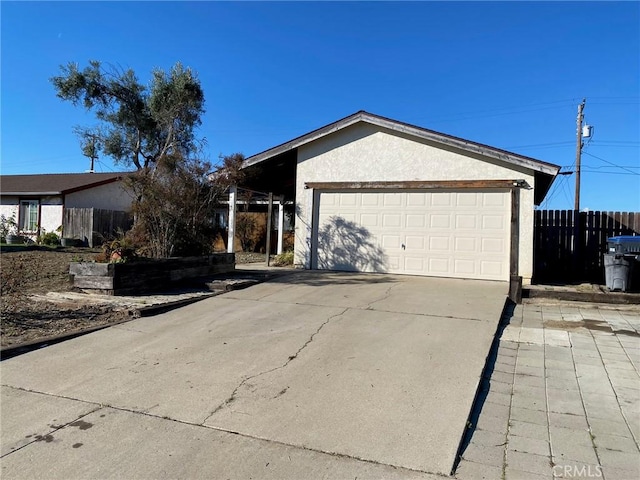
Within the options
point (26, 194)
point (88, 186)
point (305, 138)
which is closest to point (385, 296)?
point (305, 138)

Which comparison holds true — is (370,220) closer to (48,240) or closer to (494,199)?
(494,199)

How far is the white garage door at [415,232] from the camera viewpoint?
10.6 meters

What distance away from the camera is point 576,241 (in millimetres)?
11797

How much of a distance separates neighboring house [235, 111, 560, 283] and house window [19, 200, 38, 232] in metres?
17.1

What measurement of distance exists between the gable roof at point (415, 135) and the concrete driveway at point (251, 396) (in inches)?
185

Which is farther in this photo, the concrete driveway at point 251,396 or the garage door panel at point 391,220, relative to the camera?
the garage door panel at point 391,220

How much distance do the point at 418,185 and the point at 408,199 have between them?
45 centimetres

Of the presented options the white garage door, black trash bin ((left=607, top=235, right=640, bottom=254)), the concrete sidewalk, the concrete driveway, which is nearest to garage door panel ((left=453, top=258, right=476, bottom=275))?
the white garage door

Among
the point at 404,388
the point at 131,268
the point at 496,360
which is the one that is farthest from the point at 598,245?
the point at 131,268

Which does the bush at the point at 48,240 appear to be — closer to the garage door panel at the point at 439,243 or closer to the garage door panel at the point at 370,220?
the garage door panel at the point at 370,220

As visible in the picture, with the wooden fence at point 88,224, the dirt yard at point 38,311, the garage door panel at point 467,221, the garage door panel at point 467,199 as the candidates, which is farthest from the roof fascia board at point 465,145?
the wooden fence at point 88,224

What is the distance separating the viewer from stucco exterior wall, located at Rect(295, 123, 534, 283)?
10344mm

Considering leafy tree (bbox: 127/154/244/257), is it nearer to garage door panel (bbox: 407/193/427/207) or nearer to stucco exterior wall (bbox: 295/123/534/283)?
stucco exterior wall (bbox: 295/123/534/283)

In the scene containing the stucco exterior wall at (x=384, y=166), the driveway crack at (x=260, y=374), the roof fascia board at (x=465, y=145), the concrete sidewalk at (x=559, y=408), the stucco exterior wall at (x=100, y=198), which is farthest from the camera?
the stucco exterior wall at (x=100, y=198)
